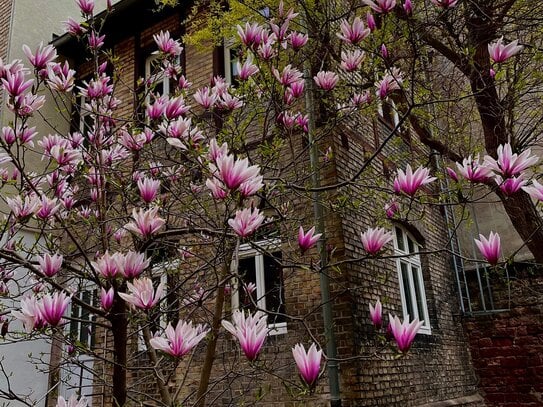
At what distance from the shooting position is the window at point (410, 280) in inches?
288

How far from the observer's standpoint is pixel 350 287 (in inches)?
215

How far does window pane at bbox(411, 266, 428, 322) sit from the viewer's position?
305 inches

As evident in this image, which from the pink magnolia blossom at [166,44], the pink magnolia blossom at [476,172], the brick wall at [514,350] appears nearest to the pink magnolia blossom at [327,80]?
Result: the pink magnolia blossom at [166,44]

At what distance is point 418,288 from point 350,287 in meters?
2.92

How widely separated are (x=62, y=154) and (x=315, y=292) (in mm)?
3399

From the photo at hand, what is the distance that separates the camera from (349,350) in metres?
5.23

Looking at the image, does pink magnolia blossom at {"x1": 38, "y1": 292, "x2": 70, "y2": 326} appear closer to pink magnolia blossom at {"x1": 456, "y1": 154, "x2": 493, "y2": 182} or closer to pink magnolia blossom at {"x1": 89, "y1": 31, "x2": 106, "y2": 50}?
pink magnolia blossom at {"x1": 456, "y1": 154, "x2": 493, "y2": 182}

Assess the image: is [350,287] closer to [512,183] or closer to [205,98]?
[205,98]

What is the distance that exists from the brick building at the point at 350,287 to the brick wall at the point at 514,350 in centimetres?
27

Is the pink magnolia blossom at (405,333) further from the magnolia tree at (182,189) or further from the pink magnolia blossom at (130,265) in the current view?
the pink magnolia blossom at (130,265)

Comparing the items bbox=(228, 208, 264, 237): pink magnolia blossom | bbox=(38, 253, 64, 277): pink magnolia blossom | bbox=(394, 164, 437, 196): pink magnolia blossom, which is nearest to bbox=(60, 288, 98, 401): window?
bbox=(38, 253, 64, 277): pink magnolia blossom

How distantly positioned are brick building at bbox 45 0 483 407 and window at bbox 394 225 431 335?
0.06 feet

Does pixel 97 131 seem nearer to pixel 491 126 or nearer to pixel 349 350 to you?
pixel 349 350

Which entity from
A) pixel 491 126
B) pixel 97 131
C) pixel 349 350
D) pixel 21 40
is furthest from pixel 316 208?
pixel 21 40
